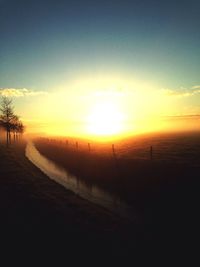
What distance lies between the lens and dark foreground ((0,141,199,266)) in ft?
31.0

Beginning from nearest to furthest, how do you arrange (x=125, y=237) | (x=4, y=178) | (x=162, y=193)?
(x=125, y=237) < (x=162, y=193) < (x=4, y=178)

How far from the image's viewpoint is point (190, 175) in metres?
20.2

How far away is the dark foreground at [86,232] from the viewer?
Result: 31.0 ft

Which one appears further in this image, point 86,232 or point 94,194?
point 94,194

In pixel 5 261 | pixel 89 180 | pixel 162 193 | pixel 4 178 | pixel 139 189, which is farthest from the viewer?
pixel 89 180

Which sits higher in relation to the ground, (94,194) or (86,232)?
(86,232)

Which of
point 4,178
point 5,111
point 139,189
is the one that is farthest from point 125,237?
point 5,111

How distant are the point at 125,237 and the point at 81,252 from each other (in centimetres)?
289

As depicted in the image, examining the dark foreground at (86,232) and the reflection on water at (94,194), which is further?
the reflection on water at (94,194)

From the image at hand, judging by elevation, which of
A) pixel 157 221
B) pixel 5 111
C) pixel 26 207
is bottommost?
pixel 157 221

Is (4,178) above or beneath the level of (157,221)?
above

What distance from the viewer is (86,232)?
11.4 m

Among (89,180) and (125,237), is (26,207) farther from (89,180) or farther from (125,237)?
(89,180)

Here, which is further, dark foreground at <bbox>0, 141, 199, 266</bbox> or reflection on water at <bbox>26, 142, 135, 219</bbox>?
reflection on water at <bbox>26, 142, 135, 219</bbox>
